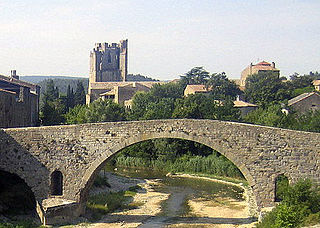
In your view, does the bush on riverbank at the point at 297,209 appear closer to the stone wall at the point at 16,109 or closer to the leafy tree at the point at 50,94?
the stone wall at the point at 16,109

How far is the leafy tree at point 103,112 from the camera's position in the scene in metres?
49.0

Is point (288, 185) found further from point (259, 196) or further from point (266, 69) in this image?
point (266, 69)

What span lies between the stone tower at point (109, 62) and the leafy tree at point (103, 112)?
5765cm

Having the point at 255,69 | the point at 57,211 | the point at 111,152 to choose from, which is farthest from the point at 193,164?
the point at 255,69

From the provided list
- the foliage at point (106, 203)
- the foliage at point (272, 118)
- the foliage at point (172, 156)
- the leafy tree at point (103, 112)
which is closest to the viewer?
the foliage at point (106, 203)

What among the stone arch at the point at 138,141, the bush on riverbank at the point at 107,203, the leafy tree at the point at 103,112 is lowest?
the bush on riverbank at the point at 107,203

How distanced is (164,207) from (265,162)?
25.1 feet

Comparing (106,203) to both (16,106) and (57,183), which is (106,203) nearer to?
(57,183)

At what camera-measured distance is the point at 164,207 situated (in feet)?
87.3

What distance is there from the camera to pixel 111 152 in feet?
72.7

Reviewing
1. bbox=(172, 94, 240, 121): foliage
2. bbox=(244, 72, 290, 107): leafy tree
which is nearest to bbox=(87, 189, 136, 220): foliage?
bbox=(172, 94, 240, 121): foliage

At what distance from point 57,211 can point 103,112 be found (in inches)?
1119

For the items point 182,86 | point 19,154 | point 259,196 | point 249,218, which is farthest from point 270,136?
point 182,86

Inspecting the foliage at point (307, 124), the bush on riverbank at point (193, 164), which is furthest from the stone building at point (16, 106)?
the foliage at point (307, 124)
